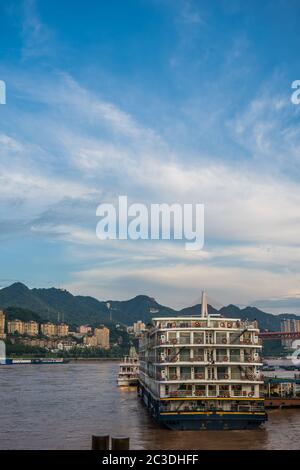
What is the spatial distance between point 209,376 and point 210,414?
2335 mm

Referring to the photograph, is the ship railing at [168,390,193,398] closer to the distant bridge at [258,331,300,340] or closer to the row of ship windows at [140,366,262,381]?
the row of ship windows at [140,366,262,381]

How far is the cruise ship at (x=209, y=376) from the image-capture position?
96.5 ft

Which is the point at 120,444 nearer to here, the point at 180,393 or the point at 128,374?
the point at 180,393

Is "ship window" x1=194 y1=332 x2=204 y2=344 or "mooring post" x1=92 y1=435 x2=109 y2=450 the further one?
"ship window" x1=194 y1=332 x2=204 y2=344

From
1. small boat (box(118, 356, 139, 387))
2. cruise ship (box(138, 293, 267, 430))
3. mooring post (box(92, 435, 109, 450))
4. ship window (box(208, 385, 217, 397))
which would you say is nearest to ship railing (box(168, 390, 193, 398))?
cruise ship (box(138, 293, 267, 430))

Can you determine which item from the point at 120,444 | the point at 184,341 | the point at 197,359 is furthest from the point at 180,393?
the point at 120,444

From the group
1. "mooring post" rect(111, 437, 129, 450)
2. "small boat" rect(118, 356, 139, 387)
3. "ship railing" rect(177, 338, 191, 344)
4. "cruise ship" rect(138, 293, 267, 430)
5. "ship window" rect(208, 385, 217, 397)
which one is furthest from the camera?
"small boat" rect(118, 356, 139, 387)

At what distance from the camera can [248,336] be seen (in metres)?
32.0

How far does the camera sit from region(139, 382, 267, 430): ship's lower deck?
1149 inches

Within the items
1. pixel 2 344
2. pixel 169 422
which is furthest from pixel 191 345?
pixel 2 344

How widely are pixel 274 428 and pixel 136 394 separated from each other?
2822cm

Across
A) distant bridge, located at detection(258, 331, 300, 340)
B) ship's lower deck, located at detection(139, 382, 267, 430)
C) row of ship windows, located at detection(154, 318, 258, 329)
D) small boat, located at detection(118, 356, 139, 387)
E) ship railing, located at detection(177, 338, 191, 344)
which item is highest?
row of ship windows, located at detection(154, 318, 258, 329)
